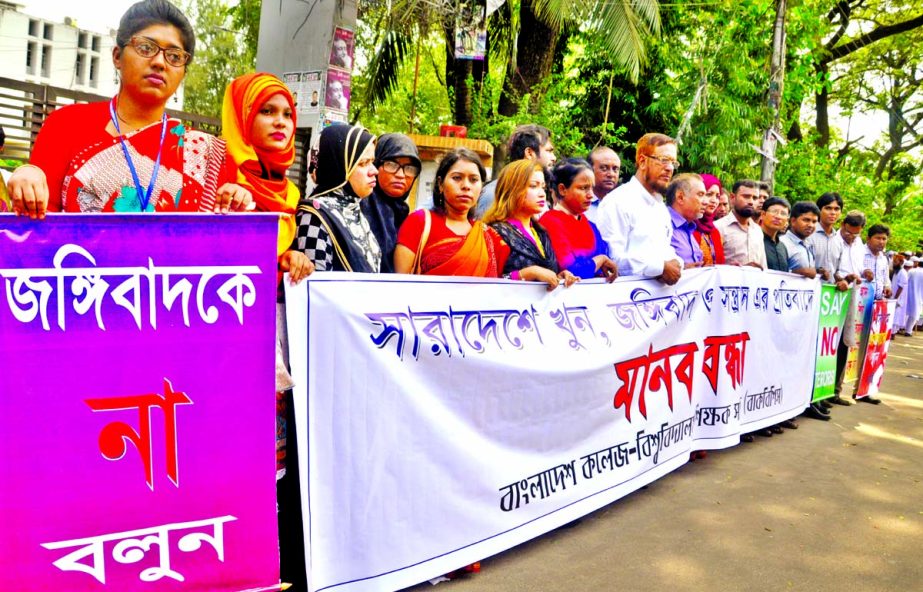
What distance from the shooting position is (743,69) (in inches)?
481

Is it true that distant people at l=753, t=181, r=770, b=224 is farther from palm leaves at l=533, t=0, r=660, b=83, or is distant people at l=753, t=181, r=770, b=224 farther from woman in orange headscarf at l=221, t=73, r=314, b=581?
woman in orange headscarf at l=221, t=73, r=314, b=581

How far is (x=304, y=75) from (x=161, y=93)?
6135 millimetres

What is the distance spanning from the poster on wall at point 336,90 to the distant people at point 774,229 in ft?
13.7

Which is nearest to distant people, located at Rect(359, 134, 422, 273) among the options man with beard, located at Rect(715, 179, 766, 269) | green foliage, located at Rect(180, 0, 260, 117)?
man with beard, located at Rect(715, 179, 766, 269)

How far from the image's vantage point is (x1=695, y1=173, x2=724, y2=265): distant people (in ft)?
18.1

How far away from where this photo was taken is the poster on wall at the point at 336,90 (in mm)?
7969

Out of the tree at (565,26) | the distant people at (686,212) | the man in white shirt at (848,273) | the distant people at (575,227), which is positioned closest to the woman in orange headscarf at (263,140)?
the distant people at (575,227)

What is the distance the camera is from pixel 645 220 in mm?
4621

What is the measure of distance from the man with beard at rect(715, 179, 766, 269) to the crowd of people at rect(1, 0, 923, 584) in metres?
0.19

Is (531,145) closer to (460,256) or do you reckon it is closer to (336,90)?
(460,256)

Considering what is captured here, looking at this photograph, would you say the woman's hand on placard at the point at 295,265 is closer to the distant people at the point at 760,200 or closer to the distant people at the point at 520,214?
the distant people at the point at 520,214

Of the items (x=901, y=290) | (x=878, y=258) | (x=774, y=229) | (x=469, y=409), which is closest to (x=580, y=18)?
(x=878, y=258)

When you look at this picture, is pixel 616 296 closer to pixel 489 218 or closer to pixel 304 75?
pixel 489 218

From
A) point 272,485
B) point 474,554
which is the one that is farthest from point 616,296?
point 272,485
